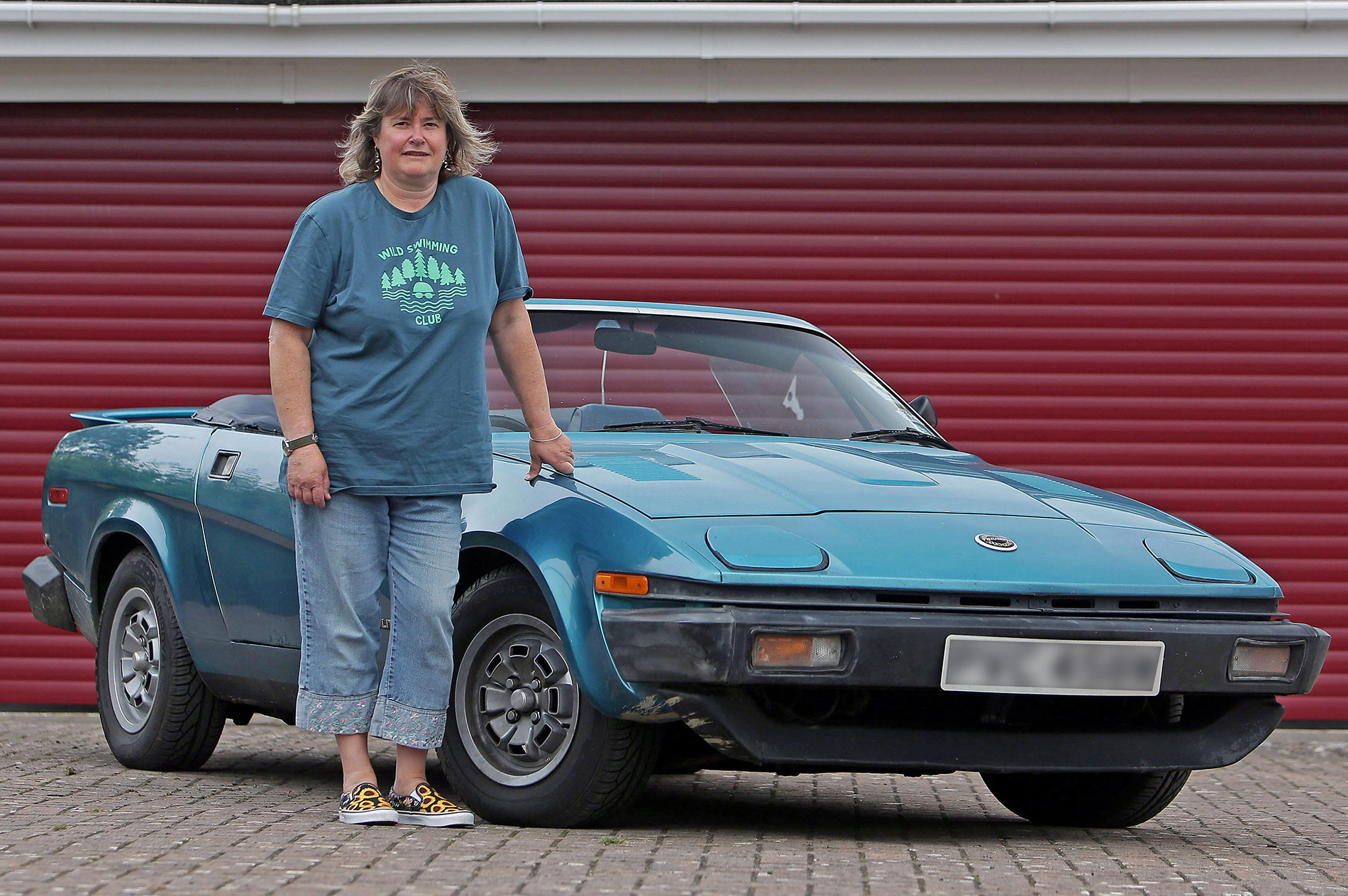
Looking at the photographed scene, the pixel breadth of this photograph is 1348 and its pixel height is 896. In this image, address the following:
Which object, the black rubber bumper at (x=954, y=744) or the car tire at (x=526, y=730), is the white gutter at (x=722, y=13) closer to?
the car tire at (x=526, y=730)

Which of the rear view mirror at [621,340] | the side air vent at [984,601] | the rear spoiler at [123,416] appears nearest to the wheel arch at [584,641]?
the side air vent at [984,601]

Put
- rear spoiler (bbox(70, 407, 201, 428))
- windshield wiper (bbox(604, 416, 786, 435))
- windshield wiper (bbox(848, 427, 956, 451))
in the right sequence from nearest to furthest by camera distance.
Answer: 1. windshield wiper (bbox(604, 416, 786, 435))
2. windshield wiper (bbox(848, 427, 956, 451))
3. rear spoiler (bbox(70, 407, 201, 428))

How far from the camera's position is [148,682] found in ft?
17.5

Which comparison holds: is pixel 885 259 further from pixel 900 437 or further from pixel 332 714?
pixel 332 714

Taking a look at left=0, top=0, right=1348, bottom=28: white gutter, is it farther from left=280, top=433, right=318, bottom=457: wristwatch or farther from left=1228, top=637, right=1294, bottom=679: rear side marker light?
left=1228, top=637, right=1294, bottom=679: rear side marker light

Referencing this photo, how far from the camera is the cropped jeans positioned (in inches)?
154

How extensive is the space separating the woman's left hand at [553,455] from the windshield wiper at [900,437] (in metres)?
1.08

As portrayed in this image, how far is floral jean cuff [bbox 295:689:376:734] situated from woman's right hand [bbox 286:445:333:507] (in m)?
0.50

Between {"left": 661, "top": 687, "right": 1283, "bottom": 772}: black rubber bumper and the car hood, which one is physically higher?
the car hood

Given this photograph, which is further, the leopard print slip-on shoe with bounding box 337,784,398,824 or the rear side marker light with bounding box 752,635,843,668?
the leopard print slip-on shoe with bounding box 337,784,398,824

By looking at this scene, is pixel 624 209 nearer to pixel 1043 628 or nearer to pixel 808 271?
pixel 808 271

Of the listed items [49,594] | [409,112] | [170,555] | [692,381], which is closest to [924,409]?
[692,381]

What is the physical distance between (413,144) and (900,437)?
1.75m

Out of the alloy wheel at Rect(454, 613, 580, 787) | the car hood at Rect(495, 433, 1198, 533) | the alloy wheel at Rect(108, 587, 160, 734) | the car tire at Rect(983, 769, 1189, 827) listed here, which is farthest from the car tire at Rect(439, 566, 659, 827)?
the alloy wheel at Rect(108, 587, 160, 734)
